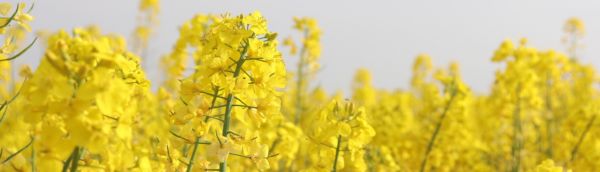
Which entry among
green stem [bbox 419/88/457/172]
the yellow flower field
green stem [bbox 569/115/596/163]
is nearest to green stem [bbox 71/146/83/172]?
the yellow flower field

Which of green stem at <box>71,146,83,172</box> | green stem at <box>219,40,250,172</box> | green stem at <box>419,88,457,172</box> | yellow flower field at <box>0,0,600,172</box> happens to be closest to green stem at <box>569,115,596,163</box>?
yellow flower field at <box>0,0,600,172</box>

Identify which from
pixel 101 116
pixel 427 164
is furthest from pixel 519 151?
pixel 101 116

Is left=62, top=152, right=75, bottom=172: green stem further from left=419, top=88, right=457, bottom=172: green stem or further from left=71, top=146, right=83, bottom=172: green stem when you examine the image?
left=419, top=88, right=457, bottom=172: green stem

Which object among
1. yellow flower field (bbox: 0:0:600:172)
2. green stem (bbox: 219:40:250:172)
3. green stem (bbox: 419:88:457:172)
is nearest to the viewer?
yellow flower field (bbox: 0:0:600:172)

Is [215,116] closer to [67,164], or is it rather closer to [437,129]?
[67,164]

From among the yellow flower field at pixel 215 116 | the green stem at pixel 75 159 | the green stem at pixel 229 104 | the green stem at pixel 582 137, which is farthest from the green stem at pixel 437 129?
the green stem at pixel 75 159

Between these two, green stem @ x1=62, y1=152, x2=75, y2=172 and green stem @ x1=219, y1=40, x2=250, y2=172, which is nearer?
green stem @ x1=62, y1=152, x2=75, y2=172

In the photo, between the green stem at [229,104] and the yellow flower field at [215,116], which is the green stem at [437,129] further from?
the green stem at [229,104]

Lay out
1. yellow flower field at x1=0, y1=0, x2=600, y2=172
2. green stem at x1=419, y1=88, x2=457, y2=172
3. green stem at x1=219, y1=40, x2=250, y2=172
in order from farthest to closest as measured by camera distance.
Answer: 1. green stem at x1=419, y1=88, x2=457, y2=172
2. green stem at x1=219, y1=40, x2=250, y2=172
3. yellow flower field at x1=0, y1=0, x2=600, y2=172

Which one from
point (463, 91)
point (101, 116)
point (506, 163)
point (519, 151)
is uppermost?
point (101, 116)

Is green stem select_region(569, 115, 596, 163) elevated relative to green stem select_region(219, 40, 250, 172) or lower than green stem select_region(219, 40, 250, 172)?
lower

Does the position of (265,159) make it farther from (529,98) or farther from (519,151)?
(529,98)
